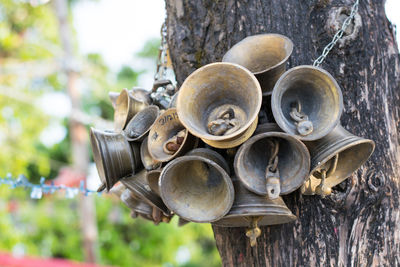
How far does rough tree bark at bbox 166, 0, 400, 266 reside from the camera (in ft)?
4.97

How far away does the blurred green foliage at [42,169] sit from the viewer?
7598 millimetres

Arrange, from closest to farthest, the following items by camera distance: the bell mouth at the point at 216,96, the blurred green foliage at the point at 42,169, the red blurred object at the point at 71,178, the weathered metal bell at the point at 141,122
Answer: the bell mouth at the point at 216,96 → the weathered metal bell at the point at 141,122 → the red blurred object at the point at 71,178 → the blurred green foliage at the point at 42,169

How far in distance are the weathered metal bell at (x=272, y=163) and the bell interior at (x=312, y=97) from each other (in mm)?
72

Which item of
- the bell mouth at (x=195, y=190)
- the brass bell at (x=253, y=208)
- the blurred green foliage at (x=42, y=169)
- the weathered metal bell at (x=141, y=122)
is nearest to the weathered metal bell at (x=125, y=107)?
A: the weathered metal bell at (x=141, y=122)

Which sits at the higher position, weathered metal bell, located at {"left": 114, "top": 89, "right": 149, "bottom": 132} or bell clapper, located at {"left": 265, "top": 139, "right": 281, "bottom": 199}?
weathered metal bell, located at {"left": 114, "top": 89, "right": 149, "bottom": 132}

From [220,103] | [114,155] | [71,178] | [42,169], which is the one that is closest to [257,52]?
[220,103]

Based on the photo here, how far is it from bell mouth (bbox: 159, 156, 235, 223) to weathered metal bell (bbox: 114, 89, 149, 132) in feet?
1.42

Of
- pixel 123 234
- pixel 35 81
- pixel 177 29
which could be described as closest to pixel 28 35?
pixel 35 81

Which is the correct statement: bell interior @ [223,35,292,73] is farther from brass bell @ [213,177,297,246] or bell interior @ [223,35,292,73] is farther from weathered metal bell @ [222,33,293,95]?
brass bell @ [213,177,297,246]

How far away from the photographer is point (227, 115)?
1.36 m

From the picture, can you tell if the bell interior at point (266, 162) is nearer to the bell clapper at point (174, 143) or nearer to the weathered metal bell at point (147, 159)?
the bell clapper at point (174, 143)

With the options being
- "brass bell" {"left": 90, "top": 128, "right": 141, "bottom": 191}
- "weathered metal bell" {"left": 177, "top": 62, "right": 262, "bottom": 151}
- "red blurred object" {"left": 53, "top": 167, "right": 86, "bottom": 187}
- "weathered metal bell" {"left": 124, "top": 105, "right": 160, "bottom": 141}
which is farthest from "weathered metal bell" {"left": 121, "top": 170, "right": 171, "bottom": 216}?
"red blurred object" {"left": 53, "top": 167, "right": 86, "bottom": 187}

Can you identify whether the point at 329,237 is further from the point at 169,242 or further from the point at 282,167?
the point at 169,242

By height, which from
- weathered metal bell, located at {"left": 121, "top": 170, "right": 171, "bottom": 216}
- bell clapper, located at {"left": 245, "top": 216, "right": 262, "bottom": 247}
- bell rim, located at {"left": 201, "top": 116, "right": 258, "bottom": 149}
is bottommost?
bell clapper, located at {"left": 245, "top": 216, "right": 262, "bottom": 247}
